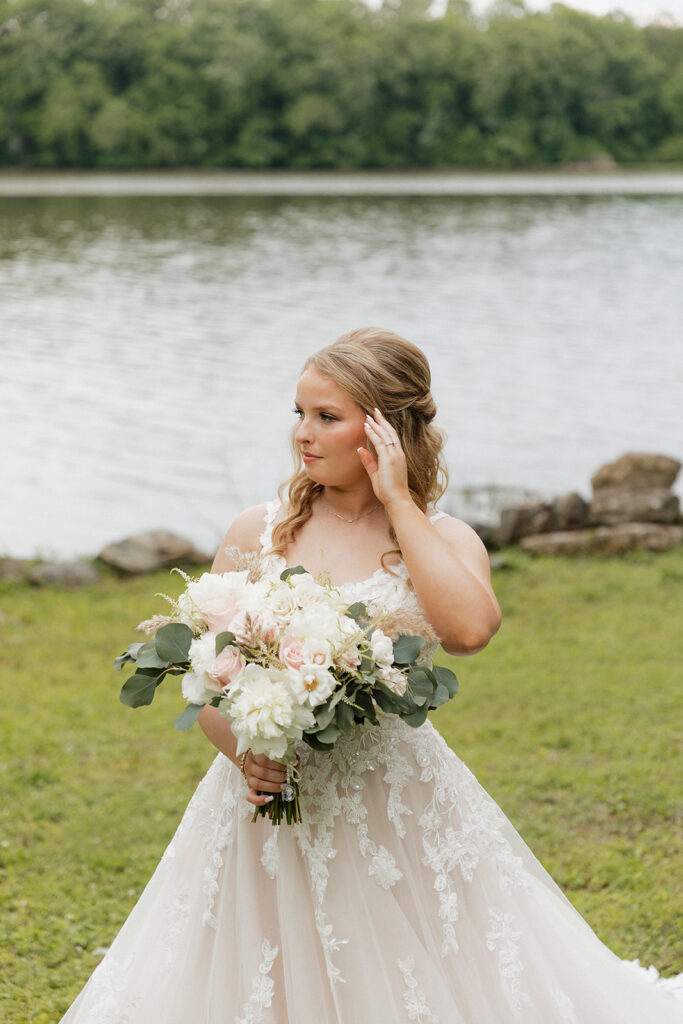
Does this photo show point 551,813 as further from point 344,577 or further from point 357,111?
point 357,111

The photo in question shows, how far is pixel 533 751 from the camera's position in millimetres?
6781

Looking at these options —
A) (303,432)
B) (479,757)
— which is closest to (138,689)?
(303,432)

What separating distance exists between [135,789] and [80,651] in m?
2.47

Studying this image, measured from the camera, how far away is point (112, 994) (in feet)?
10.8

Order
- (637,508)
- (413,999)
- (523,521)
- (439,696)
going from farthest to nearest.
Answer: (637,508) < (523,521) < (413,999) < (439,696)

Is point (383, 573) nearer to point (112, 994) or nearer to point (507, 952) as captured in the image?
point (507, 952)

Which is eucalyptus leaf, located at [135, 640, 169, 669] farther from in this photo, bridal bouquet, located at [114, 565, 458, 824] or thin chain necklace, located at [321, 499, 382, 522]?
thin chain necklace, located at [321, 499, 382, 522]

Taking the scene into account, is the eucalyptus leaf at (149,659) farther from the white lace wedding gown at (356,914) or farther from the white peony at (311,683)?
the white lace wedding gown at (356,914)

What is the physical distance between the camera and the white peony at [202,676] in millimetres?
2740

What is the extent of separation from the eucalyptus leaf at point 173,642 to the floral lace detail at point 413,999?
105cm

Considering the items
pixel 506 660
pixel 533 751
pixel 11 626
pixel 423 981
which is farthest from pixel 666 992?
pixel 11 626

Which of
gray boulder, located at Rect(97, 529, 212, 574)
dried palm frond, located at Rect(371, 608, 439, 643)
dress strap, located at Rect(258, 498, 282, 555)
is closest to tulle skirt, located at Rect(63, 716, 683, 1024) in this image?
dried palm frond, located at Rect(371, 608, 439, 643)

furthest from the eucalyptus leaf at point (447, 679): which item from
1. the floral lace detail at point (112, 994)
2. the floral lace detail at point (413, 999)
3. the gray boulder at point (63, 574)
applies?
the gray boulder at point (63, 574)

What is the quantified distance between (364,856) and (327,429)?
1206mm
